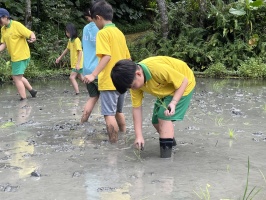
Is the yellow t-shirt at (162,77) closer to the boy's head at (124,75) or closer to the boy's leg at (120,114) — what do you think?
the boy's head at (124,75)

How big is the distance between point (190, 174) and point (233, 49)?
408 inches

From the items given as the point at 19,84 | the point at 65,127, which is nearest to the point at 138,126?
the point at 65,127

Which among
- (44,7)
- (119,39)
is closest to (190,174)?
(119,39)

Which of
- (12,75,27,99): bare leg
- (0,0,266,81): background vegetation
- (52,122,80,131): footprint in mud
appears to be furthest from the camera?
(0,0,266,81): background vegetation

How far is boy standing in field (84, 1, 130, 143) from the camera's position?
543 cm

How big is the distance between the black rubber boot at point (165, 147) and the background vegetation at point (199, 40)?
793 centimetres

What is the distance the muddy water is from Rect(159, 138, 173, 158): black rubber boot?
0.24ft

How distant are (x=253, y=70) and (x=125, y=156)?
8328 millimetres

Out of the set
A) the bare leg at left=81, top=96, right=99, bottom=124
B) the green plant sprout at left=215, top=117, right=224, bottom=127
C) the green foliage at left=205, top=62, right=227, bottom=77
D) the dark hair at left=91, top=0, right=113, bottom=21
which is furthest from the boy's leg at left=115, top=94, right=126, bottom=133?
the green foliage at left=205, top=62, right=227, bottom=77

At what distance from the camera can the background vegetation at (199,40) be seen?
528 inches

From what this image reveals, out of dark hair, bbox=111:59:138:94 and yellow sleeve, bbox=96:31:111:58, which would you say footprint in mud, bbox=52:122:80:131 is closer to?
yellow sleeve, bbox=96:31:111:58

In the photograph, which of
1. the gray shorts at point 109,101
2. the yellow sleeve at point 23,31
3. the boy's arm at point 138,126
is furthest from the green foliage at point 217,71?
the boy's arm at point 138,126

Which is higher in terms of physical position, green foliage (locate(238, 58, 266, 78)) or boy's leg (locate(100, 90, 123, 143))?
boy's leg (locate(100, 90, 123, 143))

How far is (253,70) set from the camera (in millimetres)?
12617
